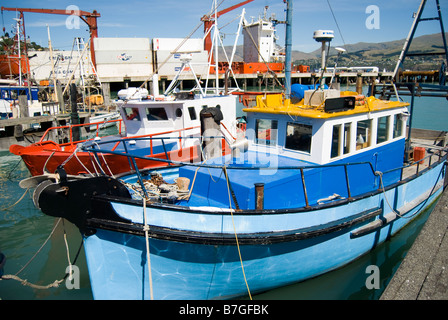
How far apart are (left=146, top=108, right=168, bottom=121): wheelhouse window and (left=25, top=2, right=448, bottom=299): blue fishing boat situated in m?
3.97

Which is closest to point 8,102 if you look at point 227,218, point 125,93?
point 125,93

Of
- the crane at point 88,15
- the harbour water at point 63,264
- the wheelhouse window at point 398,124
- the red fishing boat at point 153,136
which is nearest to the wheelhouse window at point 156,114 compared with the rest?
the red fishing boat at point 153,136

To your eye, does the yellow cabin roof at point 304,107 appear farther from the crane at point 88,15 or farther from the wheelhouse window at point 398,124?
the crane at point 88,15

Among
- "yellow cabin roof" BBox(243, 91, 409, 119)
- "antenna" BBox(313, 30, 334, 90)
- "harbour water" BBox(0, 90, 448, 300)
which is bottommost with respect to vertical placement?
"harbour water" BBox(0, 90, 448, 300)

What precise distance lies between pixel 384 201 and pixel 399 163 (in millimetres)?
2031

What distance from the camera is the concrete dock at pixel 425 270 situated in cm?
363

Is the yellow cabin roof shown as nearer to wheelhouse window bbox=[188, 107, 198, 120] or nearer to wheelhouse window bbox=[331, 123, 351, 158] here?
wheelhouse window bbox=[331, 123, 351, 158]

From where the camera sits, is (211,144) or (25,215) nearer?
(211,144)

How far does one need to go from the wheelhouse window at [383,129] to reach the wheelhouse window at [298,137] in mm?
2142

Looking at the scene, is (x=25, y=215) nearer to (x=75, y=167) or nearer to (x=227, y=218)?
(x=75, y=167)

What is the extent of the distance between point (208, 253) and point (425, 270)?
286 cm

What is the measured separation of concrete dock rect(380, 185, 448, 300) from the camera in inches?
143

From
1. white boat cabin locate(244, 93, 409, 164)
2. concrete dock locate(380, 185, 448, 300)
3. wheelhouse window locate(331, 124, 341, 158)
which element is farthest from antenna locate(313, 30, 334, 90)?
concrete dock locate(380, 185, 448, 300)
